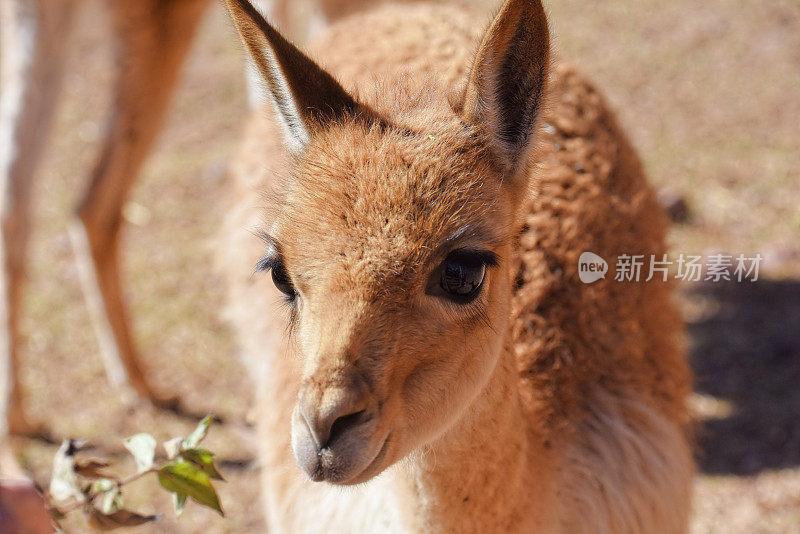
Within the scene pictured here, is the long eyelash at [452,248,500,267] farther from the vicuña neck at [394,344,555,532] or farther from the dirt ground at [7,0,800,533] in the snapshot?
the dirt ground at [7,0,800,533]

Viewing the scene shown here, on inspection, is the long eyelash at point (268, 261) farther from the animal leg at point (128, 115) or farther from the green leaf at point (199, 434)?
the animal leg at point (128, 115)

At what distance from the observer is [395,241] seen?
1.66 m

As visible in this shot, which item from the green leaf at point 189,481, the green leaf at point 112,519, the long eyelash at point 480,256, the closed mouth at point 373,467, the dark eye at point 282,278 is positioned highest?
the long eyelash at point 480,256

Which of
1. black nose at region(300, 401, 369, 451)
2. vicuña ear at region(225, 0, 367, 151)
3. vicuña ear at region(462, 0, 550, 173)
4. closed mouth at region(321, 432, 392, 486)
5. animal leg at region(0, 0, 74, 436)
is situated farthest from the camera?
animal leg at region(0, 0, 74, 436)

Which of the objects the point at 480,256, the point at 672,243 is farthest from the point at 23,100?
the point at 672,243

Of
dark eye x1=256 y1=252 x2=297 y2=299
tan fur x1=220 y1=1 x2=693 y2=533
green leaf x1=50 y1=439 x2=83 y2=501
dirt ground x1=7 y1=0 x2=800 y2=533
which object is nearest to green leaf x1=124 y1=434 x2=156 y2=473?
green leaf x1=50 y1=439 x2=83 y2=501

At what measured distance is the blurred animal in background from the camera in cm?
354

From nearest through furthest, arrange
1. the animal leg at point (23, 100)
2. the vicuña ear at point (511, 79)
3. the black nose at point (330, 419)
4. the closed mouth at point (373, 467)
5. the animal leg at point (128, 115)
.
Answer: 1. the black nose at point (330, 419)
2. the closed mouth at point (373, 467)
3. the vicuña ear at point (511, 79)
4. the animal leg at point (23, 100)
5. the animal leg at point (128, 115)

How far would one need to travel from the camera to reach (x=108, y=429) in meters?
4.24

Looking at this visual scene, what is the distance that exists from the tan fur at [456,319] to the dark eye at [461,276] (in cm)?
5

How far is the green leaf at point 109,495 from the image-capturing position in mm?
2000

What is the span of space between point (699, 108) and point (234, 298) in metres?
3.92

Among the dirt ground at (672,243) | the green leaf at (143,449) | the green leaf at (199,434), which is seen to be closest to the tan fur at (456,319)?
the green leaf at (199,434)

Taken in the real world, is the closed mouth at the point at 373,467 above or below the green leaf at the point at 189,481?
above
